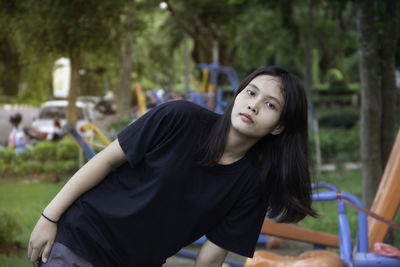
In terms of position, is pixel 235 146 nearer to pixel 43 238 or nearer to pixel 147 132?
pixel 147 132

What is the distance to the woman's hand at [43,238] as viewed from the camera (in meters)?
1.63

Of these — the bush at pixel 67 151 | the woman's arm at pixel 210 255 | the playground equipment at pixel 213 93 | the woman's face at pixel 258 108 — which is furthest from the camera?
the playground equipment at pixel 213 93

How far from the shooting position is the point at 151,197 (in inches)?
63.0

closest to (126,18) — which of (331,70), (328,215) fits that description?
(328,215)

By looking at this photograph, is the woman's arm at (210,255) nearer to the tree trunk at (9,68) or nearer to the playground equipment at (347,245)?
the playground equipment at (347,245)

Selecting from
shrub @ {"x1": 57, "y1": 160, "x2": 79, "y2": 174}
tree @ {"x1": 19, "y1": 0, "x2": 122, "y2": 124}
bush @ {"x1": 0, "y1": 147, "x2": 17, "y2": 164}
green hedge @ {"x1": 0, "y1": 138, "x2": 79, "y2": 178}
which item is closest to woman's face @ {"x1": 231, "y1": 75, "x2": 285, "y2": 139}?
tree @ {"x1": 19, "y1": 0, "x2": 122, "y2": 124}

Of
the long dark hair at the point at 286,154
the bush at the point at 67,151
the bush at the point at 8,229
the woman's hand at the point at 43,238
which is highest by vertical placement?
the long dark hair at the point at 286,154

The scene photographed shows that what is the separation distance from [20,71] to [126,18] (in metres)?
1.44

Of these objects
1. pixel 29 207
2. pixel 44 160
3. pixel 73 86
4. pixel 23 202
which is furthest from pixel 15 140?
pixel 29 207

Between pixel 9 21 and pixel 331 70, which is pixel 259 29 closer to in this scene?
pixel 9 21

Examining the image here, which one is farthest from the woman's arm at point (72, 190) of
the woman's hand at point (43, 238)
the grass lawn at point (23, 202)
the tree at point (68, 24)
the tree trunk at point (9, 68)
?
the tree trunk at point (9, 68)

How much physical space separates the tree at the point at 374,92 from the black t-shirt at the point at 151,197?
11.4ft

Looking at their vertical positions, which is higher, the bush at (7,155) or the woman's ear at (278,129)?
the woman's ear at (278,129)

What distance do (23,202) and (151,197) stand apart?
15.7 feet
